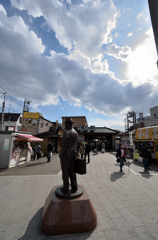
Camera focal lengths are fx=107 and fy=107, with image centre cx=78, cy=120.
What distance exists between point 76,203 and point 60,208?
1.23 feet

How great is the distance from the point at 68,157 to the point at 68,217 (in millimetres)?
1254

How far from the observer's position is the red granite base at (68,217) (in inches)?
89.8

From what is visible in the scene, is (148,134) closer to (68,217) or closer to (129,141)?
(129,141)

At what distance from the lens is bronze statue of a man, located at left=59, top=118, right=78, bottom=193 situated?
286 centimetres

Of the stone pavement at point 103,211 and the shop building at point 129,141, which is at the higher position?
the shop building at point 129,141

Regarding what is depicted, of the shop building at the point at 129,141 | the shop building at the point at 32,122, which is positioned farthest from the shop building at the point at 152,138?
the shop building at the point at 32,122

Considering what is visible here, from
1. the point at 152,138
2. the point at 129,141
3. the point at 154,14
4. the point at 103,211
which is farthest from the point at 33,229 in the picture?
the point at 129,141

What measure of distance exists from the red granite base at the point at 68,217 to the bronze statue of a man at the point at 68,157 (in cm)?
39

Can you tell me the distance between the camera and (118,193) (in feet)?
13.7

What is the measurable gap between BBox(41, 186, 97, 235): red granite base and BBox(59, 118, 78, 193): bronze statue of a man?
0.39m

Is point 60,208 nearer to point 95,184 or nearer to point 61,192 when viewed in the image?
point 61,192

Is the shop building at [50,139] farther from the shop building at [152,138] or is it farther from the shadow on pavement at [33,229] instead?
the shadow on pavement at [33,229]

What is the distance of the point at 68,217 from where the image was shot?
2363mm

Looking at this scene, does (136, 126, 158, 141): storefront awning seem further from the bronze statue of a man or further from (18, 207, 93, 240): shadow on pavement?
(18, 207, 93, 240): shadow on pavement
